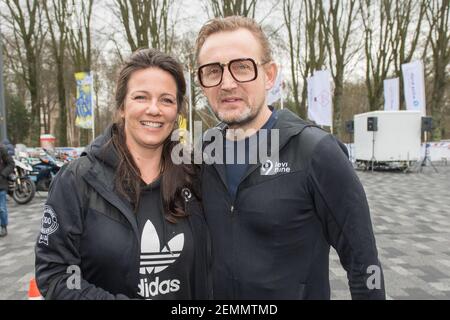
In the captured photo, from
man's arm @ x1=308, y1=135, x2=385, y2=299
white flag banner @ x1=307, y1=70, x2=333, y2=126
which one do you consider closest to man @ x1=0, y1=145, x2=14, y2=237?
man's arm @ x1=308, y1=135, x2=385, y2=299

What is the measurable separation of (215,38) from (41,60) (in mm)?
26297

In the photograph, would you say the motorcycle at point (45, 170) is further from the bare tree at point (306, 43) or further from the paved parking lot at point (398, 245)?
the bare tree at point (306, 43)

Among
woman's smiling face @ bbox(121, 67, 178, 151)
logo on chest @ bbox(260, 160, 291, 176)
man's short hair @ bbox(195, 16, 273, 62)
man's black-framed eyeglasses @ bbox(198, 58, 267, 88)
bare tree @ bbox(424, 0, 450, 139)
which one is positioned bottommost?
logo on chest @ bbox(260, 160, 291, 176)

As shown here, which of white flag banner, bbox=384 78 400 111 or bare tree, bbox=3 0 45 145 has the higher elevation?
bare tree, bbox=3 0 45 145

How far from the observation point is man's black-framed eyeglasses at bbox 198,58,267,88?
1793mm

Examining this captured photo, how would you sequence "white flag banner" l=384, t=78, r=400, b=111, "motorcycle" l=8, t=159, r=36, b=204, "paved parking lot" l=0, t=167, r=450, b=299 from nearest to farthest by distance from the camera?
"paved parking lot" l=0, t=167, r=450, b=299 → "motorcycle" l=8, t=159, r=36, b=204 → "white flag banner" l=384, t=78, r=400, b=111

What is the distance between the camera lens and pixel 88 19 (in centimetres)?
2217

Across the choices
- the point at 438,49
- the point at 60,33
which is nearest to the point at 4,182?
the point at 60,33

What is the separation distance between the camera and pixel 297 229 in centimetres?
165

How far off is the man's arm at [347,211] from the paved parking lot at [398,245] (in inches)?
104

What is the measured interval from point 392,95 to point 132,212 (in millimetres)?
21089

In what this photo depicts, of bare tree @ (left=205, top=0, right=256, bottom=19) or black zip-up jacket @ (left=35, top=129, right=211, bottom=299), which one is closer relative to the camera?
black zip-up jacket @ (left=35, top=129, right=211, bottom=299)

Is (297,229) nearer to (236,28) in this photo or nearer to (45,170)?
(236,28)

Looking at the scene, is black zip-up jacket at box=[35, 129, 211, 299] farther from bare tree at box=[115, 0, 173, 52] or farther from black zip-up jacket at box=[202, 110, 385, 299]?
bare tree at box=[115, 0, 173, 52]
